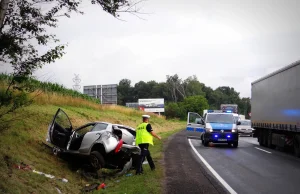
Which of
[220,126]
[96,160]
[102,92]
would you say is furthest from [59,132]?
[102,92]

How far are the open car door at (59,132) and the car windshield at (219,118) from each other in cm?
1146

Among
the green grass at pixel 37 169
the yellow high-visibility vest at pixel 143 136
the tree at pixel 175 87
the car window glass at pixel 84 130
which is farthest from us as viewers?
the tree at pixel 175 87

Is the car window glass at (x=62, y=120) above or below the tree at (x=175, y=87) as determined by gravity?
below

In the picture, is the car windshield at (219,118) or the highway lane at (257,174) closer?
the highway lane at (257,174)

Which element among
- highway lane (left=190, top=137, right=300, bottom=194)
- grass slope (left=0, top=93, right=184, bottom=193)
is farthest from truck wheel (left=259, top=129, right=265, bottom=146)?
grass slope (left=0, top=93, right=184, bottom=193)

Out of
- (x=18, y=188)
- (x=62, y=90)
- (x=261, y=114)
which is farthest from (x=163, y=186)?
(x=62, y=90)

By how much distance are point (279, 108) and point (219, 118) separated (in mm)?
4040

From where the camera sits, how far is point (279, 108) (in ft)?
58.9

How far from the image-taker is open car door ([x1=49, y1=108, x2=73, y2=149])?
35.0 ft

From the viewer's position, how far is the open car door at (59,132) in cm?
1066

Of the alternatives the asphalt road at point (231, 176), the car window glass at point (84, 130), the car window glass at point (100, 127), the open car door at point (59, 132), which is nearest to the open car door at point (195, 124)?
the asphalt road at point (231, 176)

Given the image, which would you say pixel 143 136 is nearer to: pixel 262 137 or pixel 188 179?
pixel 188 179

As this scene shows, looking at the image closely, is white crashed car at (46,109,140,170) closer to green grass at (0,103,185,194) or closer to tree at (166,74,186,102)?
green grass at (0,103,185,194)

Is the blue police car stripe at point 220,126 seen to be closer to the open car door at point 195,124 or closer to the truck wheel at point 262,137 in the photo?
the open car door at point 195,124
